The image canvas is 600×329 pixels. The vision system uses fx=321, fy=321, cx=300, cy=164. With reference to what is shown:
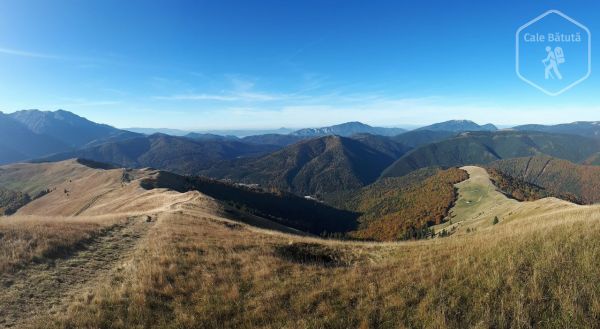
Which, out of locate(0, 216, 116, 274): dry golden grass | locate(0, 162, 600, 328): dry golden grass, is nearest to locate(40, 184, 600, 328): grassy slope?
locate(0, 162, 600, 328): dry golden grass

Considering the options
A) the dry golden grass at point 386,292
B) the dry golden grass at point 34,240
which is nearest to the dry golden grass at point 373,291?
the dry golden grass at point 386,292

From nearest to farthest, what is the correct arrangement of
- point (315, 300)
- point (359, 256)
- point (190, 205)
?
point (315, 300) < point (359, 256) < point (190, 205)

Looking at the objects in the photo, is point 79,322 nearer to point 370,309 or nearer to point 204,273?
point 204,273

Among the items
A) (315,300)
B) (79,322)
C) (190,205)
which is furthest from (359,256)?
(190,205)

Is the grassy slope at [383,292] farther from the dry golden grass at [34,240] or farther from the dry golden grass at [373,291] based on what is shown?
the dry golden grass at [34,240]

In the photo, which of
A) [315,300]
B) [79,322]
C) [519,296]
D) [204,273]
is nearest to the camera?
[519,296]

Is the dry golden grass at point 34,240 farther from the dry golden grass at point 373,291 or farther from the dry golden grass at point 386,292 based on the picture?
the dry golden grass at point 386,292

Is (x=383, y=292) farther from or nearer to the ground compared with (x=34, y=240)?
nearer to the ground

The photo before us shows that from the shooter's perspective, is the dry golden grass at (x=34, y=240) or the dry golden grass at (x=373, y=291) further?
the dry golden grass at (x=34, y=240)

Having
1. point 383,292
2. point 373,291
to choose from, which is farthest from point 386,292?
point 373,291

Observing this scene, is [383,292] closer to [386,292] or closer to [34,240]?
[386,292]

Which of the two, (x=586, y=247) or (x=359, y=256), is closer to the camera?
(x=586, y=247)
